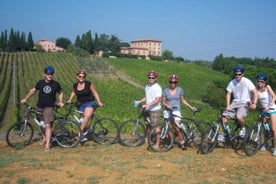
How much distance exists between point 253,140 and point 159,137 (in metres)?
2.34

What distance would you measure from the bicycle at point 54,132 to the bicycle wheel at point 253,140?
4.25 m

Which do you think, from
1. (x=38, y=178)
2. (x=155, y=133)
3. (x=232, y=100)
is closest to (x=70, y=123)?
(x=155, y=133)

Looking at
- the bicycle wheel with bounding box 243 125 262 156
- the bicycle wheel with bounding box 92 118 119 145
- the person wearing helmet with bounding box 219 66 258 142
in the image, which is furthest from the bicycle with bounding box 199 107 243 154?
the bicycle wheel with bounding box 92 118 119 145

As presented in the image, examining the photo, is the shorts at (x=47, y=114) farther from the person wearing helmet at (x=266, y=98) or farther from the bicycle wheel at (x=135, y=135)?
the person wearing helmet at (x=266, y=98)

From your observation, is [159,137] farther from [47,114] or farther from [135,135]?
[47,114]

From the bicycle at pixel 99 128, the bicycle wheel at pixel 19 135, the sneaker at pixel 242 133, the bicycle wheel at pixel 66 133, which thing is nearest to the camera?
the sneaker at pixel 242 133

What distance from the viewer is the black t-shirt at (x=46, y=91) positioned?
830 centimetres

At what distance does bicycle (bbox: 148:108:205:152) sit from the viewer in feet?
28.3

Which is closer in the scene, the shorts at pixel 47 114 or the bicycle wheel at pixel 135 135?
the shorts at pixel 47 114

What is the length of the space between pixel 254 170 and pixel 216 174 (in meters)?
0.95

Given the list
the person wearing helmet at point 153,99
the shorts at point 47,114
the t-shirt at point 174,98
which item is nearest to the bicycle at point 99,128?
the shorts at point 47,114

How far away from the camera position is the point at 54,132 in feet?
28.9

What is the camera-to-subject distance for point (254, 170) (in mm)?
6992

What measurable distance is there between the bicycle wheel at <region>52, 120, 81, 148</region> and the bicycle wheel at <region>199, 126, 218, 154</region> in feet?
10.3
